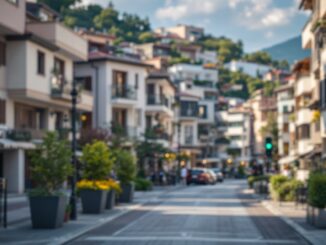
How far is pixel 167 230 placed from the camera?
22031mm

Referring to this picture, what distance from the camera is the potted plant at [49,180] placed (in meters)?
22.5

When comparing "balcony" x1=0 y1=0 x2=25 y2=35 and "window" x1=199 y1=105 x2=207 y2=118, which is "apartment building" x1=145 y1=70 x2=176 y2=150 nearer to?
"balcony" x1=0 y1=0 x2=25 y2=35

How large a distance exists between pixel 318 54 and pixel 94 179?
25.9 metres

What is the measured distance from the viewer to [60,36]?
157ft

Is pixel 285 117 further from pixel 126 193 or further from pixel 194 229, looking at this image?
pixel 194 229

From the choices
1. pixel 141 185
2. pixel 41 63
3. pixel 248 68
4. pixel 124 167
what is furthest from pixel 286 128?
pixel 248 68

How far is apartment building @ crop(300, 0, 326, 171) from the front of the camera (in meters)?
45.7

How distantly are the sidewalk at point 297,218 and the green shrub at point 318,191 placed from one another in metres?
0.75

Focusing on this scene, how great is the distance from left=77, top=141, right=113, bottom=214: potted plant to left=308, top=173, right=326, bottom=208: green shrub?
8.89 meters

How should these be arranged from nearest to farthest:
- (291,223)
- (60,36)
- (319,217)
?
(319,217), (291,223), (60,36)

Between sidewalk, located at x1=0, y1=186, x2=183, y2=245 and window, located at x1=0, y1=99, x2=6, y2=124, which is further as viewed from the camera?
window, located at x1=0, y1=99, x2=6, y2=124

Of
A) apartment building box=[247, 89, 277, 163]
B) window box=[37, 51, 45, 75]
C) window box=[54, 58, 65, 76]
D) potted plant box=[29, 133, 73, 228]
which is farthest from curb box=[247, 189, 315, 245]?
apartment building box=[247, 89, 277, 163]

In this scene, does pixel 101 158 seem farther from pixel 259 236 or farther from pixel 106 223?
pixel 259 236

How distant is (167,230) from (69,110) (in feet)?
115
